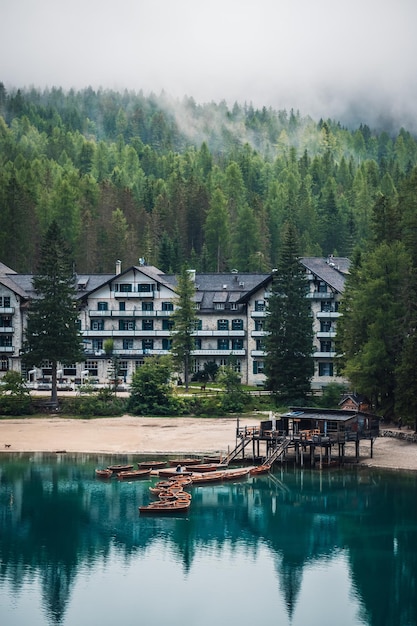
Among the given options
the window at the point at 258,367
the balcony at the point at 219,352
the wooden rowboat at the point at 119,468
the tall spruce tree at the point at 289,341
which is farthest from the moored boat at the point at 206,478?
the balcony at the point at 219,352

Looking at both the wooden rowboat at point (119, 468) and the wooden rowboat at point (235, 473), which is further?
the wooden rowboat at point (119, 468)

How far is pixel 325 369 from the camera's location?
10806cm

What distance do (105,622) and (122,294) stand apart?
6914 cm

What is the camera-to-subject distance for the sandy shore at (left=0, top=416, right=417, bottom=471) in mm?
81188

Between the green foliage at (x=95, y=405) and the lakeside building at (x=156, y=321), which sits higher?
the lakeside building at (x=156, y=321)

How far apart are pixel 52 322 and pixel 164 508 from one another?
40.1 meters

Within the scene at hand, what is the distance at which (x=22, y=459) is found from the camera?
81125 mm

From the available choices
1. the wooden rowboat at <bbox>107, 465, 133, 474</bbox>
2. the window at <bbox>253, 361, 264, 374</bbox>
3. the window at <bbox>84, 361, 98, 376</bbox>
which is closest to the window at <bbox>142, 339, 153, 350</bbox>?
the window at <bbox>84, 361, 98, 376</bbox>

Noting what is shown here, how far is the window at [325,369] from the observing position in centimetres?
10788

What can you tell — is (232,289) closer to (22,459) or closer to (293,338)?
(293,338)

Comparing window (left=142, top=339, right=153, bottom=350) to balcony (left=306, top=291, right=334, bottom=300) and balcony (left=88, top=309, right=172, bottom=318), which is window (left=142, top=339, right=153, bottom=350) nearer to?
balcony (left=88, top=309, right=172, bottom=318)

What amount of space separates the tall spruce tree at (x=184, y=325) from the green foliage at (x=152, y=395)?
286 inches

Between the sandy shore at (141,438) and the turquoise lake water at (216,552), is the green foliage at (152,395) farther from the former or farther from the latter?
the turquoise lake water at (216,552)

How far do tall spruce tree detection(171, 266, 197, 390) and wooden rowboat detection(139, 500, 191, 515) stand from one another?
132 feet
